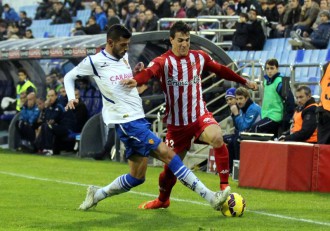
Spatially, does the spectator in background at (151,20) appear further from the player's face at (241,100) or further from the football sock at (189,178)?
the football sock at (189,178)

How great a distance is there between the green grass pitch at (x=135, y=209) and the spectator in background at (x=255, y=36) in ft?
22.3

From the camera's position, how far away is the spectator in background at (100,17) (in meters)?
30.9

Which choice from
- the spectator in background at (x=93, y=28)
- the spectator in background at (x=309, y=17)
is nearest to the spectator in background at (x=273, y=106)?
the spectator in background at (x=309, y=17)

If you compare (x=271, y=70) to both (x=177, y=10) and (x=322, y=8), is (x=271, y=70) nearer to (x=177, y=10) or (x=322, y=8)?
(x=322, y=8)

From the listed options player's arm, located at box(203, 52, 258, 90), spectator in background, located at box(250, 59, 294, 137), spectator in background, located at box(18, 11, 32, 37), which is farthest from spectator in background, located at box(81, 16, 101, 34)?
player's arm, located at box(203, 52, 258, 90)

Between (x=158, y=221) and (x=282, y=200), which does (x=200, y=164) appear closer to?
(x=282, y=200)

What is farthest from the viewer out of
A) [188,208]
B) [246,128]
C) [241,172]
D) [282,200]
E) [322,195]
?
[246,128]

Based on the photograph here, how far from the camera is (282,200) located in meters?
13.3

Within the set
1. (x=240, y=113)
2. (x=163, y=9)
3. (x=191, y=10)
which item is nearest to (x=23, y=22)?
(x=163, y=9)

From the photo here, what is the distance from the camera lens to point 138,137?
36.5ft

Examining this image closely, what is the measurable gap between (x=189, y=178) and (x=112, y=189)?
1021 mm

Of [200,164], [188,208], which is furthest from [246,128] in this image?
[188,208]

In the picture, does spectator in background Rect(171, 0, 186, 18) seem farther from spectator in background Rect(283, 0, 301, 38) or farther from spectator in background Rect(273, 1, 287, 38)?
spectator in background Rect(283, 0, 301, 38)

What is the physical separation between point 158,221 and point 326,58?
36.4 ft
